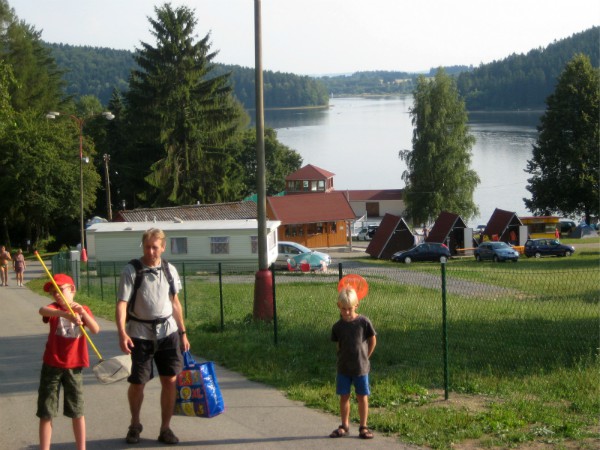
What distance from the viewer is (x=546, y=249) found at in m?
48.3

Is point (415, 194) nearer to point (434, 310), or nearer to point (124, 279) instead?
point (434, 310)

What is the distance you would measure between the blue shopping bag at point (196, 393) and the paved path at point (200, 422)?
0.21m

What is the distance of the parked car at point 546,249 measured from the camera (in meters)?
48.0

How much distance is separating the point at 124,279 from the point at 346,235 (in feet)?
184

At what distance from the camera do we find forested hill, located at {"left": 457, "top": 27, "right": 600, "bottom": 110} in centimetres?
18150

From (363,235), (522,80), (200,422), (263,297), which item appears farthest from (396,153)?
(200,422)

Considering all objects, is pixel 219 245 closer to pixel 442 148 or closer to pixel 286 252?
pixel 286 252

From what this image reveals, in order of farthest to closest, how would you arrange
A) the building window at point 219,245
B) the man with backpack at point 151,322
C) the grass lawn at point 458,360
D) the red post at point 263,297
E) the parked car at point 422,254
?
the parked car at point 422,254 → the building window at point 219,245 → the red post at point 263,297 → the grass lawn at point 458,360 → the man with backpack at point 151,322

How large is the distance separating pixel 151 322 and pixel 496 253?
39.6 metres

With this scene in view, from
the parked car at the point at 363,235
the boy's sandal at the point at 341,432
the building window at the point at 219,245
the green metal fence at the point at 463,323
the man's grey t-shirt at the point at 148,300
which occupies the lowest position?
the parked car at the point at 363,235

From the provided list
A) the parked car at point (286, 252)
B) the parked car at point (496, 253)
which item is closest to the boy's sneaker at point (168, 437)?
the parked car at point (286, 252)

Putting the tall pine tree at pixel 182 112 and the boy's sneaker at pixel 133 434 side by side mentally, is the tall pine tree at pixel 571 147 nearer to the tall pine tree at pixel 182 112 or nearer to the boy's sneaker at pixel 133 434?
the tall pine tree at pixel 182 112

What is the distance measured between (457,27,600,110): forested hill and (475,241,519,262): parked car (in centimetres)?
13654

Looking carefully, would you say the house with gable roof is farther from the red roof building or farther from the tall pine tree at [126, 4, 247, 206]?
the tall pine tree at [126, 4, 247, 206]
